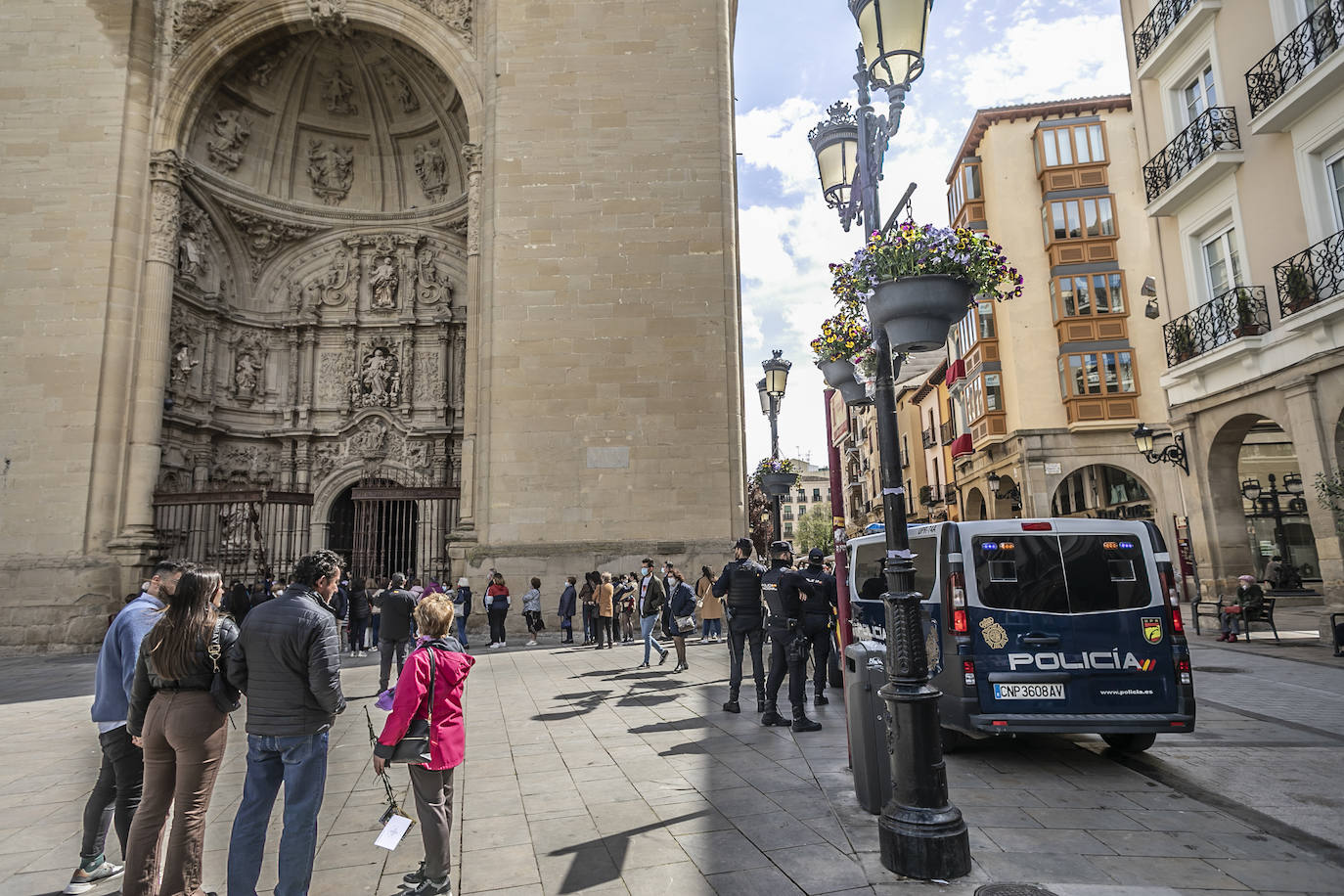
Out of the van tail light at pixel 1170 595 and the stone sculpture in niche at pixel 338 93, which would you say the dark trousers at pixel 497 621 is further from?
the stone sculpture in niche at pixel 338 93

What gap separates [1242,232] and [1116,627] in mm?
11979

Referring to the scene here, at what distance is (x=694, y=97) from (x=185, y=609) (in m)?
→ 16.5

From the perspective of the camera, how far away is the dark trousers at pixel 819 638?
7957mm

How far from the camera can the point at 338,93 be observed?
70.7ft

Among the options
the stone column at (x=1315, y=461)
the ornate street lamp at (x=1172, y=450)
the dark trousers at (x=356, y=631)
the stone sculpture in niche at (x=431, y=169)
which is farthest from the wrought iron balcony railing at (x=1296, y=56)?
the stone sculpture in niche at (x=431, y=169)

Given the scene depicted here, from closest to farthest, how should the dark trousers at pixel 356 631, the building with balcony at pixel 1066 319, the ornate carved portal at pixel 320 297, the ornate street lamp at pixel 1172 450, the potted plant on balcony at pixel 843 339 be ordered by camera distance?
the potted plant on balcony at pixel 843 339, the dark trousers at pixel 356 631, the ornate street lamp at pixel 1172 450, the ornate carved portal at pixel 320 297, the building with balcony at pixel 1066 319

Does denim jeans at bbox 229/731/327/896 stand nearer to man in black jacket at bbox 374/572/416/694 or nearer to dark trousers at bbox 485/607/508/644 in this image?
man in black jacket at bbox 374/572/416/694

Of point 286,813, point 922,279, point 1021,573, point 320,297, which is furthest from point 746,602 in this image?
point 320,297

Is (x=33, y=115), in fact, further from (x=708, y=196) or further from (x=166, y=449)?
(x=708, y=196)

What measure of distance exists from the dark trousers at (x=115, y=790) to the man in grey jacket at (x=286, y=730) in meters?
1.02

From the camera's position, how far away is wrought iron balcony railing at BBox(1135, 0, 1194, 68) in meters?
15.3

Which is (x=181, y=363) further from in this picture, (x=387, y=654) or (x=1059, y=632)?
(x=1059, y=632)

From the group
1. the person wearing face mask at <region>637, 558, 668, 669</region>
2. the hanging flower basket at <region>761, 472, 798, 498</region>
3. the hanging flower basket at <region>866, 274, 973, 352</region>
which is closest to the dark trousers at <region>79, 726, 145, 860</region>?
the hanging flower basket at <region>866, 274, 973, 352</region>

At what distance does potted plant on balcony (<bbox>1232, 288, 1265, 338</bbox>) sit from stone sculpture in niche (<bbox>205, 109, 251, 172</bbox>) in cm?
2421
